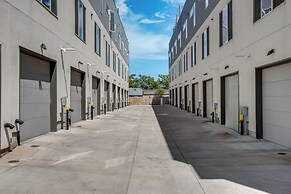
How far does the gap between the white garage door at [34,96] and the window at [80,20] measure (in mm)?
4412

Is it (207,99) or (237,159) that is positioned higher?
(207,99)

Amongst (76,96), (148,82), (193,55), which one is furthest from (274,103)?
(148,82)

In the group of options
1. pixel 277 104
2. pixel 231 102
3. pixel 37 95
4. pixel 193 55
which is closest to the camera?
pixel 277 104

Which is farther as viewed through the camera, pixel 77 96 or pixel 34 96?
pixel 77 96

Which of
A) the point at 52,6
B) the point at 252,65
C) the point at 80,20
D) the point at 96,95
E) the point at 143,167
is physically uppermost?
the point at 80,20

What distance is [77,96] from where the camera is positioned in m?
15.0

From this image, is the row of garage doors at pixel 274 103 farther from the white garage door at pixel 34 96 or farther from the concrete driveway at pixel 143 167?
the white garage door at pixel 34 96

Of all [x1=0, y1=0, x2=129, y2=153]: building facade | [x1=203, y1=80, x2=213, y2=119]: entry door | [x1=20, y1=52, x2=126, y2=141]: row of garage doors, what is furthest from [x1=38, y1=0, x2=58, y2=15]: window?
[x1=203, y1=80, x2=213, y2=119]: entry door

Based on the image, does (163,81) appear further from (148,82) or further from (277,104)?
(277,104)

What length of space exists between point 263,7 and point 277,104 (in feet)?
11.1

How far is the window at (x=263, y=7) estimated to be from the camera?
860 centimetres

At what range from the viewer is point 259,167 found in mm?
5992

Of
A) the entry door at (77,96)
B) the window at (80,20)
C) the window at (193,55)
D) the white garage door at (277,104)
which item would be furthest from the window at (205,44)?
the white garage door at (277,104)

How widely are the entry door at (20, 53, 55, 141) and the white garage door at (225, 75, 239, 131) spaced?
798 cm
